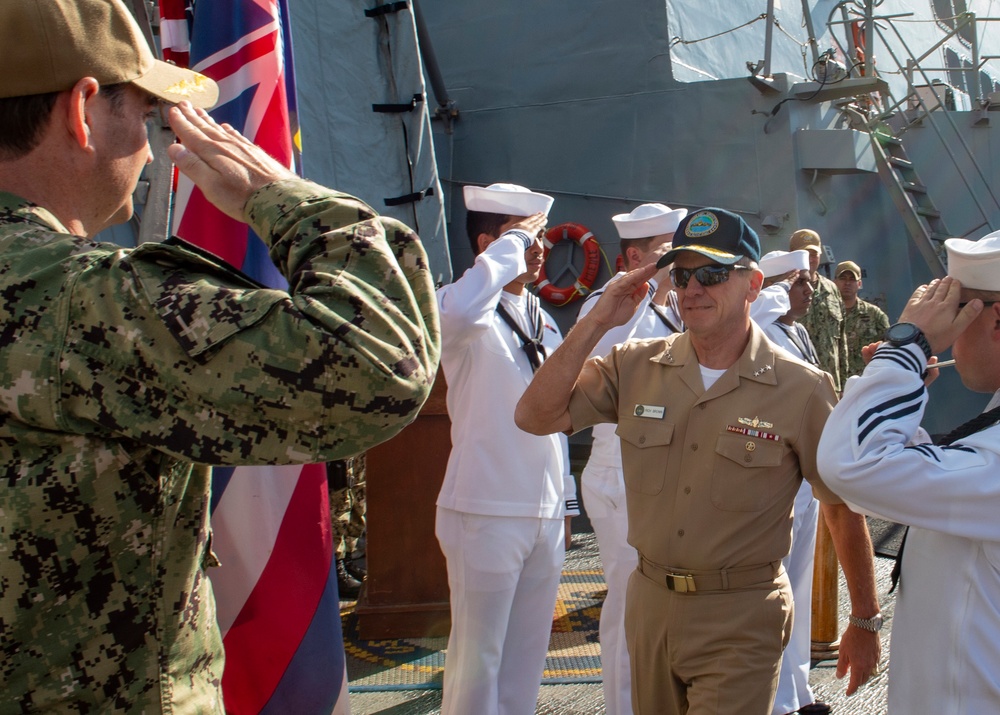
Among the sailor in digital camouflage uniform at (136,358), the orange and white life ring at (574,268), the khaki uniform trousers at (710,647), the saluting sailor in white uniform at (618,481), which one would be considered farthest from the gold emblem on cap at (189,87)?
the orange and white life ring at (574,268)

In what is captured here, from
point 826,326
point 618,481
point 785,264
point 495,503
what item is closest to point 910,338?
point 495,503

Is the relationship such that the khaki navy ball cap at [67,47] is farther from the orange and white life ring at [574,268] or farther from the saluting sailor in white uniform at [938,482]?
the orange and white life ring at [574,268]

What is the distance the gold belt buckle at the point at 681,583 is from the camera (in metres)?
2.53

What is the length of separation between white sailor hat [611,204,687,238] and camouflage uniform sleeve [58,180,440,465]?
3.36 metres

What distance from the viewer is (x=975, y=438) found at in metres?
1.94

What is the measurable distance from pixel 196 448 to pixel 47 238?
33cm

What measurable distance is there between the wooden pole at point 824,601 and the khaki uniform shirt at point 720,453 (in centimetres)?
233

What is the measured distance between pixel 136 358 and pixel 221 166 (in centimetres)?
28

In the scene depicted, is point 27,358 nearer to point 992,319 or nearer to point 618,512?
point 992,319

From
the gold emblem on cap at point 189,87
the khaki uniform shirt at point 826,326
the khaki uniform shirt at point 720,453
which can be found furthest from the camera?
the khaki uniform shirt at point 826,326

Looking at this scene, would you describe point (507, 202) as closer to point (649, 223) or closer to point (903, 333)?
point (649, 223)

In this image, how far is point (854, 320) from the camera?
27.9 ft

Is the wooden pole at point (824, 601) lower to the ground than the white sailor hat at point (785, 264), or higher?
lower

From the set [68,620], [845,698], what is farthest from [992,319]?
[845,698]
